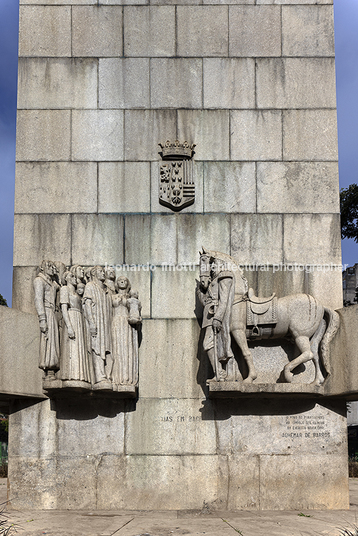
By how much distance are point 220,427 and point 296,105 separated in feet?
21.8

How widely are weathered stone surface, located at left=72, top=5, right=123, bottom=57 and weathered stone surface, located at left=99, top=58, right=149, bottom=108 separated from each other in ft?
0.88

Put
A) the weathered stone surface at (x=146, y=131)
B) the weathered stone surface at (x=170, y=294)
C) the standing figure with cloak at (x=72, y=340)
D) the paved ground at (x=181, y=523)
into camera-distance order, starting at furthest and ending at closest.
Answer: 1. the weathered stone surface at (x=146, y=131)
2. the weathered stone surface at (x=170, y=294)
3. the standing figure with cloak at (x=72, y=340)
4. the paved ground at (x=181, y=523)

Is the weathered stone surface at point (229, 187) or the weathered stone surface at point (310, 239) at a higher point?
the weathered stone surface at point (229, 187)

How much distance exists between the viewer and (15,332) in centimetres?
1180

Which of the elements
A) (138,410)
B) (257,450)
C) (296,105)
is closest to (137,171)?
(296,105)

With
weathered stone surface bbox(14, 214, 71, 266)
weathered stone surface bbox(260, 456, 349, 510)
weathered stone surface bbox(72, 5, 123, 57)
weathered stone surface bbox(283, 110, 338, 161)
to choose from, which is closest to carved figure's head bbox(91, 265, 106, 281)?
weathered stone surface bbox(14, 214, 71, 266)

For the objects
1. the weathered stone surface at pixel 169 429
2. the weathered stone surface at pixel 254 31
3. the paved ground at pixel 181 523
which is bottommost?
the paved ground at pixel 181 523

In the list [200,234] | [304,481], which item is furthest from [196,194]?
[304,481]

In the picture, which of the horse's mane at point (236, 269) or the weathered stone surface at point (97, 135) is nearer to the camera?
the horse's mane at point (236, 269)

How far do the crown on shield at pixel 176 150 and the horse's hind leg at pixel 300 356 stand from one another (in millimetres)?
4242

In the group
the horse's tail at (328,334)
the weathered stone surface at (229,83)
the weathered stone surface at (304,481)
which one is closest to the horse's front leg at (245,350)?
the horse's tail at (328,334)

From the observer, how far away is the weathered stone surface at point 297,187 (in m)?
13.1

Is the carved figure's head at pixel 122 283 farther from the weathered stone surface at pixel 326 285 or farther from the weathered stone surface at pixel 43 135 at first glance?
the weathered stone surface at pixel 326 285

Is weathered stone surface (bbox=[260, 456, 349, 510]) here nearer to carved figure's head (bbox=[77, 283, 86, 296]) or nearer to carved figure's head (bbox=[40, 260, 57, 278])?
carved figure's head (bbox=[77, 283, 86, 296])
